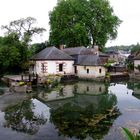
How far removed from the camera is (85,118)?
52.6 ft

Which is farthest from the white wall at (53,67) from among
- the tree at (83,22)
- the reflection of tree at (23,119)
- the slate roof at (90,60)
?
the reflection of tree at (23,119)

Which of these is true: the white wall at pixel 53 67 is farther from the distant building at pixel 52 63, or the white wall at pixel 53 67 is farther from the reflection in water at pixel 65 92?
the reflection in water at pixel 65 92

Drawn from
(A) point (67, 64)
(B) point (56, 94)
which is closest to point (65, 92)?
(B) point (56, 94)

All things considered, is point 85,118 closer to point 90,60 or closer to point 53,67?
point 53,67

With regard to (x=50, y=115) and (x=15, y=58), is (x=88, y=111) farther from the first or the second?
(x=15, y=58)

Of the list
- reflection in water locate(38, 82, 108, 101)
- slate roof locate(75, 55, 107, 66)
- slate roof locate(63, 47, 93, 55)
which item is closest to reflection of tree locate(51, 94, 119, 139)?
reflection in water locate(38, 82, 108, 101)

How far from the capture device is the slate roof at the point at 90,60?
34.7m

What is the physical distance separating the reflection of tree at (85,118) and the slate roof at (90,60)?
45.2ft

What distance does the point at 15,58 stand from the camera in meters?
33.2

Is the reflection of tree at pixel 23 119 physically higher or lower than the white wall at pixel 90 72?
lower

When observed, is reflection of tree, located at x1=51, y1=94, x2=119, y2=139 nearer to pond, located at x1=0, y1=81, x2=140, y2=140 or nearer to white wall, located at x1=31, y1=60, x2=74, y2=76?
pond, located at x1=0, y1=81, x2=140, y2=140

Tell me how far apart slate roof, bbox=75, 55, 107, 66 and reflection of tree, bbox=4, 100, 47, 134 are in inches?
636

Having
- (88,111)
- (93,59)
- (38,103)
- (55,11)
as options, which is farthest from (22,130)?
(55,11)

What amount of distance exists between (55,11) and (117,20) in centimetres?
1161
